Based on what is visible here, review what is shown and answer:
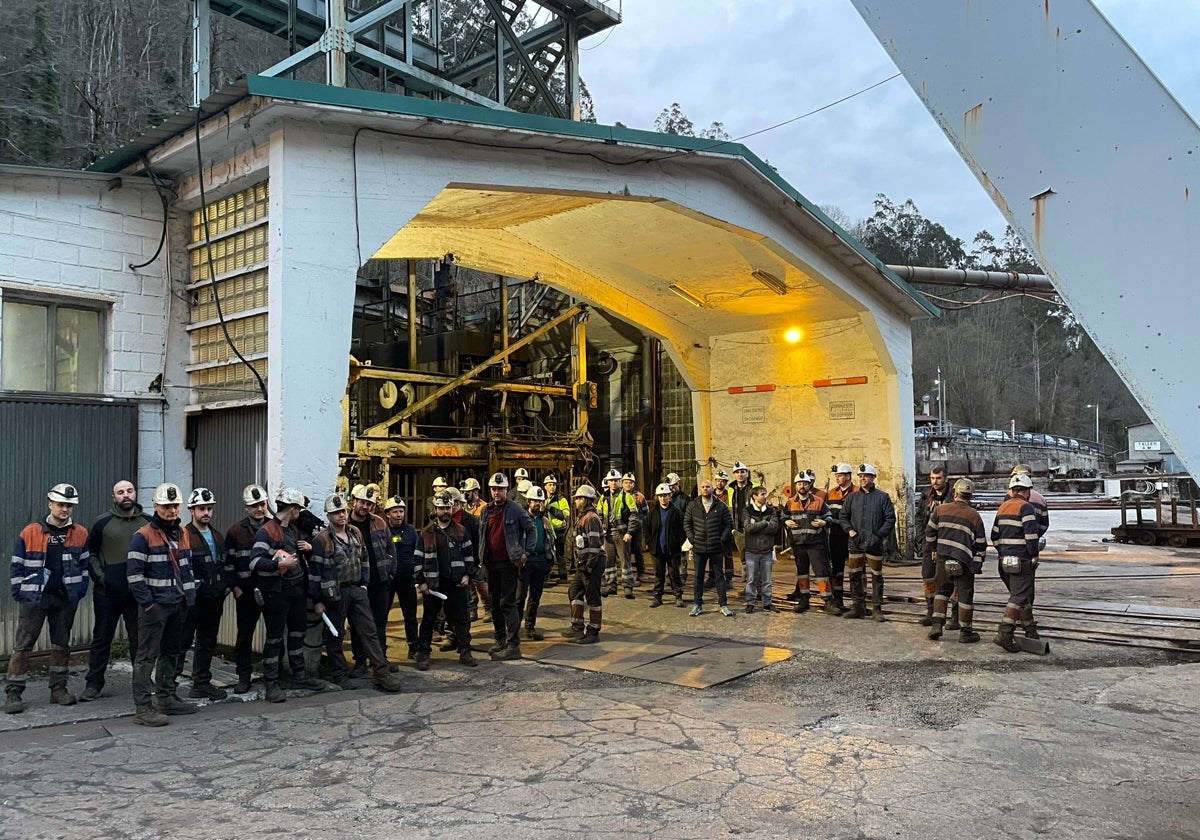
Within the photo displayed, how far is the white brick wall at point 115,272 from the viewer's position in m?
8.86

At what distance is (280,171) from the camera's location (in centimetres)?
855

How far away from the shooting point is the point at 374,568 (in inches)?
340

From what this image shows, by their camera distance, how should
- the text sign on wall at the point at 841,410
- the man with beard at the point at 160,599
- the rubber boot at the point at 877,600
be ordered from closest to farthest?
the man with beard at the point at 160,599 < the rubber boot at the point at 877,600 < the text sign on wall at the point at 841,410

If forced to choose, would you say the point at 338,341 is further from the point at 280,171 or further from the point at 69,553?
the point at 69,553

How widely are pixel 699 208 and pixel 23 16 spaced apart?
30.5 m

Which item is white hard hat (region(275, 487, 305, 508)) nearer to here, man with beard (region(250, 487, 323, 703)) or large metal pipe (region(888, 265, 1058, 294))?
man with beard (region(250, 487, 323, 703))

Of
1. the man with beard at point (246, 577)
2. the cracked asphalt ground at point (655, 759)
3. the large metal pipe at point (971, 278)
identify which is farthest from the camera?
the large metal pipe at point (971, 278)

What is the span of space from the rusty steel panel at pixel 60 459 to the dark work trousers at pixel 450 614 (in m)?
3.51

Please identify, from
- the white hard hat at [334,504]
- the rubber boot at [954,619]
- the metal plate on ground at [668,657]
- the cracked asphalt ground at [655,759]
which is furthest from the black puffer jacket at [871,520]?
the white hard hat at [334,504]

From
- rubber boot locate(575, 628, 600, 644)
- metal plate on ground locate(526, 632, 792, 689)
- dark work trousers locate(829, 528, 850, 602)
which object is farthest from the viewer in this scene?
dark work trousers locate(829, 528, 850, 602)

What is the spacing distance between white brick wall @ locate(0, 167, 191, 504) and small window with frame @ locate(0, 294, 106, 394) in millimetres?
129

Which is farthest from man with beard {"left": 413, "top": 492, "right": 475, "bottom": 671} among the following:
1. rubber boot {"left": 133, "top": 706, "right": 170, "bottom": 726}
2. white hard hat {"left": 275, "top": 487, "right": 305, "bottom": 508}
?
rubber boot {"left": 133, "top": 706, "right": 170, "bottom": 726}

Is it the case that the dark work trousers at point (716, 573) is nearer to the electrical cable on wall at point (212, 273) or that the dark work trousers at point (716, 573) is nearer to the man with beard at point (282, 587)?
the man with beard at point (282, 587)

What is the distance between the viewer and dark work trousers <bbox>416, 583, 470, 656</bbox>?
9016 millimetres
